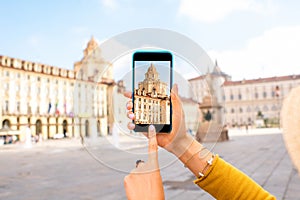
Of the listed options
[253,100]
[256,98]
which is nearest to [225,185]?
[256,98]

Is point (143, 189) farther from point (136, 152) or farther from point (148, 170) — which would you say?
point (136, 152)

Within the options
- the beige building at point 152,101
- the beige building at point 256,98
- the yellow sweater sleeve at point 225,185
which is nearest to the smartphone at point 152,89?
the beige building at point 152,101

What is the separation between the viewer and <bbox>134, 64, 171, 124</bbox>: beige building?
91cm

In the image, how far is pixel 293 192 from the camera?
5047mm

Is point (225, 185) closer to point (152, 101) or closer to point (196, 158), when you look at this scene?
point (196, 158)

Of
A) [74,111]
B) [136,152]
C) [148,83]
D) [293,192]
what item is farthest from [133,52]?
[293,192]

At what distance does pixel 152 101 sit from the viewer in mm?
934

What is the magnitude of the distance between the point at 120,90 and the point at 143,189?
39 cm

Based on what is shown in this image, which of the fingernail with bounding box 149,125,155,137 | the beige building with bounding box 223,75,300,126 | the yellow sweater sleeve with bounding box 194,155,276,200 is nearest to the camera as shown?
the fingernail with bounding box 149,125,155,137

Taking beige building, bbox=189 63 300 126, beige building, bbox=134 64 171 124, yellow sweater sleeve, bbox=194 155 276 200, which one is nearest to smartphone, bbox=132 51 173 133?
beige building, bbox=134 64 171 124

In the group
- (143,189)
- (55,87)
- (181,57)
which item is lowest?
(143,189)

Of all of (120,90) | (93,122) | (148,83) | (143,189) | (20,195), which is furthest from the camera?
(20,195)

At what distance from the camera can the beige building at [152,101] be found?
3.00 ft

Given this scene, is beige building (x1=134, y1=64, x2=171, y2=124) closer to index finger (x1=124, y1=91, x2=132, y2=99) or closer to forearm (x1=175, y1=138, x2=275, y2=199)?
index finger (x1=124, y1=91, x2=132, y2=99)
